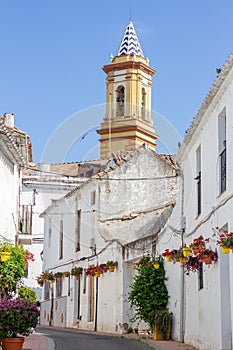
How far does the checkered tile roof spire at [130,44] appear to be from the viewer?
168ft

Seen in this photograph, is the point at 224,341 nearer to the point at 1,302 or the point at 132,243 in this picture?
the point at 1,302

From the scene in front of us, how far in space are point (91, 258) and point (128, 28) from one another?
99.2 ft

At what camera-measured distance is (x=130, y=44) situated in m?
52.0

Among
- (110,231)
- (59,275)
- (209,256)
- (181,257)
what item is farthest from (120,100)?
(209,256)

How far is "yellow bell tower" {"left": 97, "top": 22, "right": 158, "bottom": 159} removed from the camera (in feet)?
160

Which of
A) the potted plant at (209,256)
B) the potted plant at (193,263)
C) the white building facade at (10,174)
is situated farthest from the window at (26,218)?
the potted plant at (209,256)

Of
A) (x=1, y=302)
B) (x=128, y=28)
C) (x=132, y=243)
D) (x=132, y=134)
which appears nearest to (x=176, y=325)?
(x=132, y=243)

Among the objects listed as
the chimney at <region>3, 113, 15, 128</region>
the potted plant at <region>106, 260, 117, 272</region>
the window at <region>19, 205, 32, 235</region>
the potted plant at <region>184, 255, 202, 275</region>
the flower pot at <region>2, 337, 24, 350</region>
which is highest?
the chimney at <region>3, 113, 15, 128</region>

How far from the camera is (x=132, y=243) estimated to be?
2253cm

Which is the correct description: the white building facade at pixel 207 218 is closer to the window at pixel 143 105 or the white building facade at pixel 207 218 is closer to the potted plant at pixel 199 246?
the potted plant at pixel 199 246

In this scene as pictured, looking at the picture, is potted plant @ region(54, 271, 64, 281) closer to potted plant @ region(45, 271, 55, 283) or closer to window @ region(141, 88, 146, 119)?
potted plant @ region(45, 271, 55, 283)

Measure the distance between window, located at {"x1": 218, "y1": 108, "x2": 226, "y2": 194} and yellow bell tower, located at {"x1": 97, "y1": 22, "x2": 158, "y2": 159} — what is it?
33312mm

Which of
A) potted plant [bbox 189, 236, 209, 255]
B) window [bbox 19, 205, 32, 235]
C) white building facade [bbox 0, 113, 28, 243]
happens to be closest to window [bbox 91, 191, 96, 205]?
white building facade [bbox 0, 113, 28, 243]

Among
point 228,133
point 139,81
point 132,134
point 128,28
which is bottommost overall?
point 228,133
